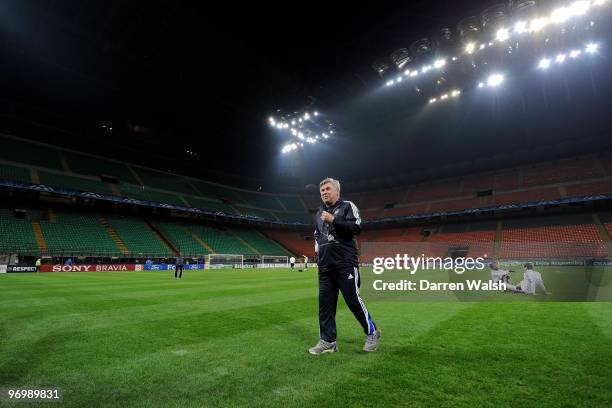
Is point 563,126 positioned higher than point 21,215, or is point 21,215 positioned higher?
point 563,126

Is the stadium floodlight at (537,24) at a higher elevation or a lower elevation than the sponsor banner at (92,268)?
higher

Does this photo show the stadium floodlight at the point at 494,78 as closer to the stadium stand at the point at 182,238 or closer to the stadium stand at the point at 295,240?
the stadium stand at the point at 295,240

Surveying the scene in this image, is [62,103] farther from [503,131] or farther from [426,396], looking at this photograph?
[503,131]

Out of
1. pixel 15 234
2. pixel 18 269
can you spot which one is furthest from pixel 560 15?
pixel 15 234

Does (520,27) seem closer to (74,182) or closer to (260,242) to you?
(260,242)

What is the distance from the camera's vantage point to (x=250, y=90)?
109ft

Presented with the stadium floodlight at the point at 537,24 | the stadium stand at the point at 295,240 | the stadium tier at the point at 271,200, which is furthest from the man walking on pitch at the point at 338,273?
the stadium stand at the point at 295,240

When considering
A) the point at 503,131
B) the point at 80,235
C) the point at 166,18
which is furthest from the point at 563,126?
the point at 80,235

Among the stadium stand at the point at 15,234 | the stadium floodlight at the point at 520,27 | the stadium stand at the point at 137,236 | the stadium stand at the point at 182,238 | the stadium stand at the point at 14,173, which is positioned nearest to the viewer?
the stadium floodlight at the point at 520,27

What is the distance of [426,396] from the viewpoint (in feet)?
8.82

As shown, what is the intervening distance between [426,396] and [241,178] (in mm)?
62497

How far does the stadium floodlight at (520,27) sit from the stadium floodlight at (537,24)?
12.7 inches

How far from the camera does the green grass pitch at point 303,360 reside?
2.71 metres

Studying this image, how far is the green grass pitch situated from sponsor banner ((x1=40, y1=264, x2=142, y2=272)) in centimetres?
2598
